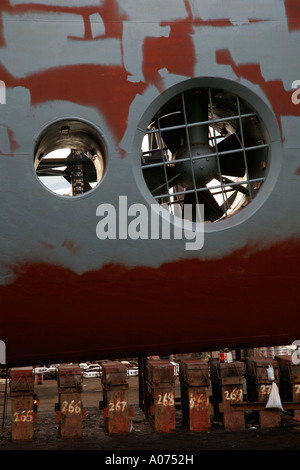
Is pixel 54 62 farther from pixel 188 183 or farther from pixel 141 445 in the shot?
pixel 141 445

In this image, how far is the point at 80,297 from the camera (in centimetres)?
729

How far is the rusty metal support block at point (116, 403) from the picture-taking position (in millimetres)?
15906

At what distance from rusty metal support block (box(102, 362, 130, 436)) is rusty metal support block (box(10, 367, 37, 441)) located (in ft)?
7.54

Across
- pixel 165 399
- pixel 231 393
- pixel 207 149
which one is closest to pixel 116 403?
pixel 165 399

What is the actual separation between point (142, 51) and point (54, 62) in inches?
49.9

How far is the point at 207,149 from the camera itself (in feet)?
28.6

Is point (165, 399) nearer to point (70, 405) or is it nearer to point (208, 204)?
point (70, 405)

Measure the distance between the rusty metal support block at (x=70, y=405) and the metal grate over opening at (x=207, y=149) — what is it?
812 cm

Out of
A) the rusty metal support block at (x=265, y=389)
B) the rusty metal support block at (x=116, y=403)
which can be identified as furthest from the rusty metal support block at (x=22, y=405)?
the rusty metal support block at (x=265, y=389)

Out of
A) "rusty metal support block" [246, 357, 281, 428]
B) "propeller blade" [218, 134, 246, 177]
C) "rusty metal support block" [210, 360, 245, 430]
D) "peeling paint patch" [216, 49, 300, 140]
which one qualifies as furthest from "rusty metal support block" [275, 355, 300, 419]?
"peeling paint patch" [216, 49, 300, 140]

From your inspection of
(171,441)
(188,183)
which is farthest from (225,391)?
(188,183)

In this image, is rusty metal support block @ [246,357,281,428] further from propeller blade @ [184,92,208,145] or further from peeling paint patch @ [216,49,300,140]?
peeling paint patch @ [216,49,300,140]

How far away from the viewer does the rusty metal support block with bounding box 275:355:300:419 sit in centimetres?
1684

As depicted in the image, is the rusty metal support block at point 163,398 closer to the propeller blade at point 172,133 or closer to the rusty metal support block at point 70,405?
the rusty metal support block at point 70,405
